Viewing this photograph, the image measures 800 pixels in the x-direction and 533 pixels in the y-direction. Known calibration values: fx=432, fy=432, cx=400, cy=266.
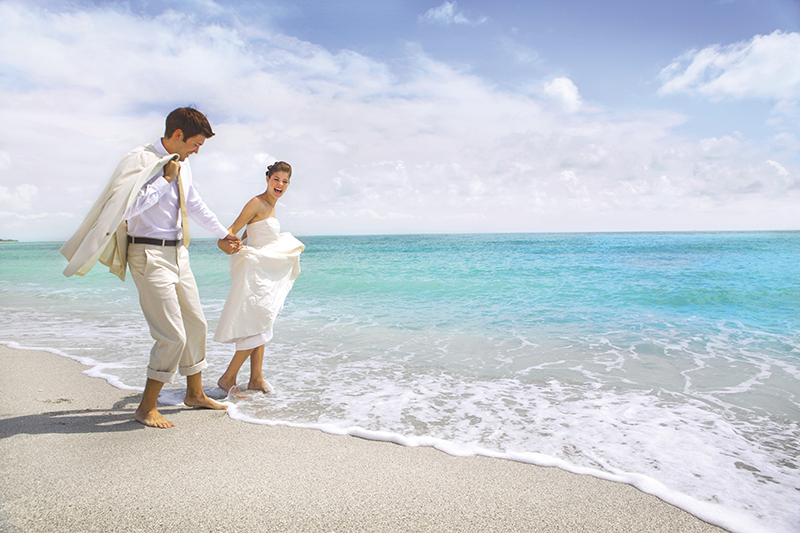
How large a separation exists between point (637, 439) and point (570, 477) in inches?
40.7

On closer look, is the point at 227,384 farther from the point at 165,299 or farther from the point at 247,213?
the point at 247,213

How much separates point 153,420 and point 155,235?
137cm

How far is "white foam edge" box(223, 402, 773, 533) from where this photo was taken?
2328mm

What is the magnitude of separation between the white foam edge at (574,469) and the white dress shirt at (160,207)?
61.9 inches

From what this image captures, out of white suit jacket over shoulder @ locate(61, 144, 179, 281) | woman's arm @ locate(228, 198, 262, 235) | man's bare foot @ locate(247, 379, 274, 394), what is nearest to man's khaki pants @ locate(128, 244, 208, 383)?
white suit jacket over shoulder @ locate(61, 144, 179, 281)

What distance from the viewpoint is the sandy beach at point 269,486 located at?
211 centimetres

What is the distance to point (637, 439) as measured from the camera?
3346mm

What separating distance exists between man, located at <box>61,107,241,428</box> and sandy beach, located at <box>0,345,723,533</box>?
1.80ft

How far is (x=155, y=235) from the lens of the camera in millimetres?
3098

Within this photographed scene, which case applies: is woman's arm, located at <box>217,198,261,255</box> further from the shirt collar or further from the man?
the shirt collar

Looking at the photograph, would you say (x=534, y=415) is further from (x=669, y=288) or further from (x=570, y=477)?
(x=669, y=288)

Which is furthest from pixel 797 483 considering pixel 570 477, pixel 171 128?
pixel 171 128

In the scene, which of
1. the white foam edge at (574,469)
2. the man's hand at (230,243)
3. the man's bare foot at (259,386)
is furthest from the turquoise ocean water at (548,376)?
the man's hand at (230,243)

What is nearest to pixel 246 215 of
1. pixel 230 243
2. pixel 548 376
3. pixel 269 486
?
pixel 230 243
